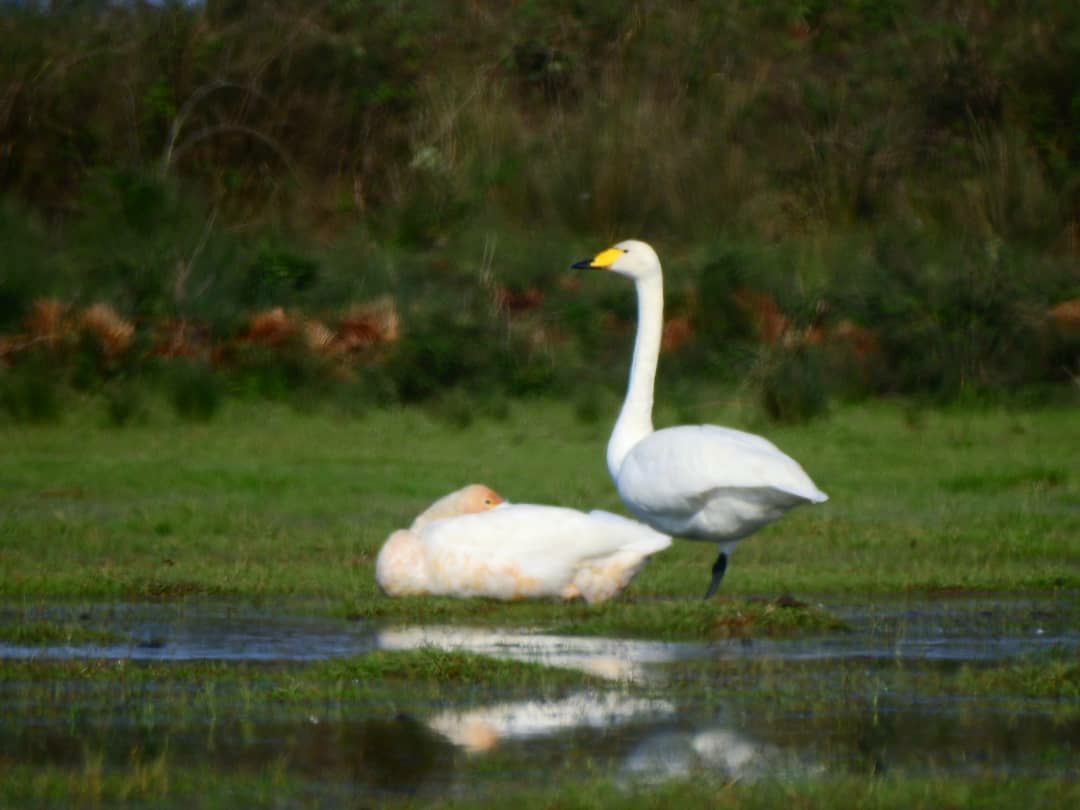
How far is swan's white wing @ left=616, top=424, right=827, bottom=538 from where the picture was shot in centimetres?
884

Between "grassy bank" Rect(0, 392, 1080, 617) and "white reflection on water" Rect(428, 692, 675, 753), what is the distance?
1.41m

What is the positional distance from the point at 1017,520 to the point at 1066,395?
4.79 metres

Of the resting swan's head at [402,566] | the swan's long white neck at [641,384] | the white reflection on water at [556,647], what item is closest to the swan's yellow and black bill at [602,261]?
the swan's long white neck at [641,384]

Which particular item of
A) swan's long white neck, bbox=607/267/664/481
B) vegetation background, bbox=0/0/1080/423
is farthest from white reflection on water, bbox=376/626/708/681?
Answer: vegetation background, bbox=0/0/1080/423

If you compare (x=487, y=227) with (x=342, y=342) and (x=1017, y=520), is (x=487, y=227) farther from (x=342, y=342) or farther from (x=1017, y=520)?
(x=1017, y=520)

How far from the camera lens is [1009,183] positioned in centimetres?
1936

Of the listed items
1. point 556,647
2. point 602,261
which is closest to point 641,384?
point 602,261

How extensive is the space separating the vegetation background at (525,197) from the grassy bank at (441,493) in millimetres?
574

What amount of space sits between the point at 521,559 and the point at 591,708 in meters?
2.43

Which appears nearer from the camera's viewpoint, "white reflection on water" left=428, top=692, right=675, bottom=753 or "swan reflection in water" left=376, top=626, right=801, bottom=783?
"swan reflection in water" left=376, top=626, right=801, bottom=783

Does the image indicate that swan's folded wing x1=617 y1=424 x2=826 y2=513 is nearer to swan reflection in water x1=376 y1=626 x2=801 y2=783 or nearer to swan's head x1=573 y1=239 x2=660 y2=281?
swan reflection in water x1=376 y1=626 x2=801 y2=783

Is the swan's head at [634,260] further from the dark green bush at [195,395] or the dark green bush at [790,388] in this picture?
the dark green bush at [195,395]

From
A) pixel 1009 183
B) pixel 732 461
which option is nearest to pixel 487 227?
pixel 1009 183

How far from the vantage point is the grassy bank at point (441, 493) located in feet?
31.1
